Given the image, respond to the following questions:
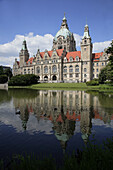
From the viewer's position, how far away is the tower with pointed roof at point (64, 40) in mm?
99875

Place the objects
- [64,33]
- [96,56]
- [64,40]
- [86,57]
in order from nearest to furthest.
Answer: [86,57]
[96,56]
[64,40]
[64,33]

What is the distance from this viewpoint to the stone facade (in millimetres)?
83625

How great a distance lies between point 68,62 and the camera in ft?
288

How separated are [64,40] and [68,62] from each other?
22.0m

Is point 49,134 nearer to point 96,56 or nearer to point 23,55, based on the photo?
point 96,56

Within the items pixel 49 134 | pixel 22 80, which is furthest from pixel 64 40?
pixel 49 134

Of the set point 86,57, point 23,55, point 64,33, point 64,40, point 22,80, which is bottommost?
point 22,80

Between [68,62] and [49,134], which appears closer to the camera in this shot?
[49,134]

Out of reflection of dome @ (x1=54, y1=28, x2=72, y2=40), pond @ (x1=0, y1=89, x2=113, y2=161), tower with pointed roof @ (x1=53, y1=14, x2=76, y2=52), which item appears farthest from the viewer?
reflection of dome @ (x1=54, y1=28, x2=72, y2=40)

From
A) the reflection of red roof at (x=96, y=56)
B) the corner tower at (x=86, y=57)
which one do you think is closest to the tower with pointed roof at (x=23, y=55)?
the corner tower at (x=86, y=57)

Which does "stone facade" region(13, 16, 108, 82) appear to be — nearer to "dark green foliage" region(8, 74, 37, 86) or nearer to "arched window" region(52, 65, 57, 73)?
"arched window" region(52, 65, 57, 73)

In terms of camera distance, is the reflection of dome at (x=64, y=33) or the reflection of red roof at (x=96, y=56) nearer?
the reflection of red roof at (x=96, y=56)

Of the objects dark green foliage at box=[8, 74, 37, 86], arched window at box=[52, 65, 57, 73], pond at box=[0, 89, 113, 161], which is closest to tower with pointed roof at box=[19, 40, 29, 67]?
arched window at box=[52, 65, 57, 73]

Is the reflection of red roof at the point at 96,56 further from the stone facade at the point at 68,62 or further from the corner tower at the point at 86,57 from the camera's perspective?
the corner tower at the point at 86,57
